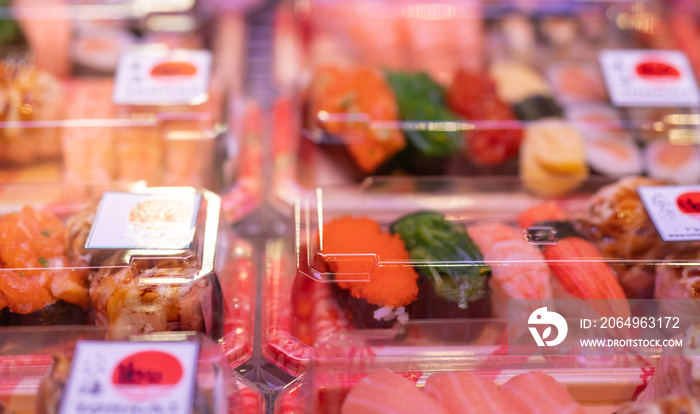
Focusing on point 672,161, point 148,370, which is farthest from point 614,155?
point 148,370

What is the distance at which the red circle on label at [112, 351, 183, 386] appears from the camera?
4.19ft

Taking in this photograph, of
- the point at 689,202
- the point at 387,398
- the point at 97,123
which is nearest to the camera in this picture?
the point at 387,398

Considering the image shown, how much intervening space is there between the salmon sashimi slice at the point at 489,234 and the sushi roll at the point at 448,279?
0.13ft

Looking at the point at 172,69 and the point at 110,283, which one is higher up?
the point at 172,69

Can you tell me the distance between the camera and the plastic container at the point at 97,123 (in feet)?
6.65

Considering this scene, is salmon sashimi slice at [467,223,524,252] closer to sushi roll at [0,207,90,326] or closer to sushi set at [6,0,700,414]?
sushi set at [6,0,700,414]

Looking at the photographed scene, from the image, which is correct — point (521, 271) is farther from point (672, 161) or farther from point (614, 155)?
point (672, 161)

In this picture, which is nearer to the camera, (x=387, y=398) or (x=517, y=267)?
(x=387, y=398)

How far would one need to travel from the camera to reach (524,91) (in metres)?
2.37

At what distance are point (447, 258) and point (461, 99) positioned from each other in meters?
0.90

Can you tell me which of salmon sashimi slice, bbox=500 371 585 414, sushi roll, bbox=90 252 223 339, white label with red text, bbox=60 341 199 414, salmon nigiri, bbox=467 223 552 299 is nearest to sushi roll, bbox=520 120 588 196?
salmon nigiri, bbox=467 223 552 299

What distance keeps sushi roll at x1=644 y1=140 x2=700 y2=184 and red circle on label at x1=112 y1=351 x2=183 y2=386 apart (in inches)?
72.1

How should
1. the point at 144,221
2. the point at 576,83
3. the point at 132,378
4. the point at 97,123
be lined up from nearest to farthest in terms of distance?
the point at 132,378 < the point at 144,221 < the point at 97,123 < the point at 576,83

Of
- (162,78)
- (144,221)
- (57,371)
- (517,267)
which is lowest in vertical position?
(57,371)
